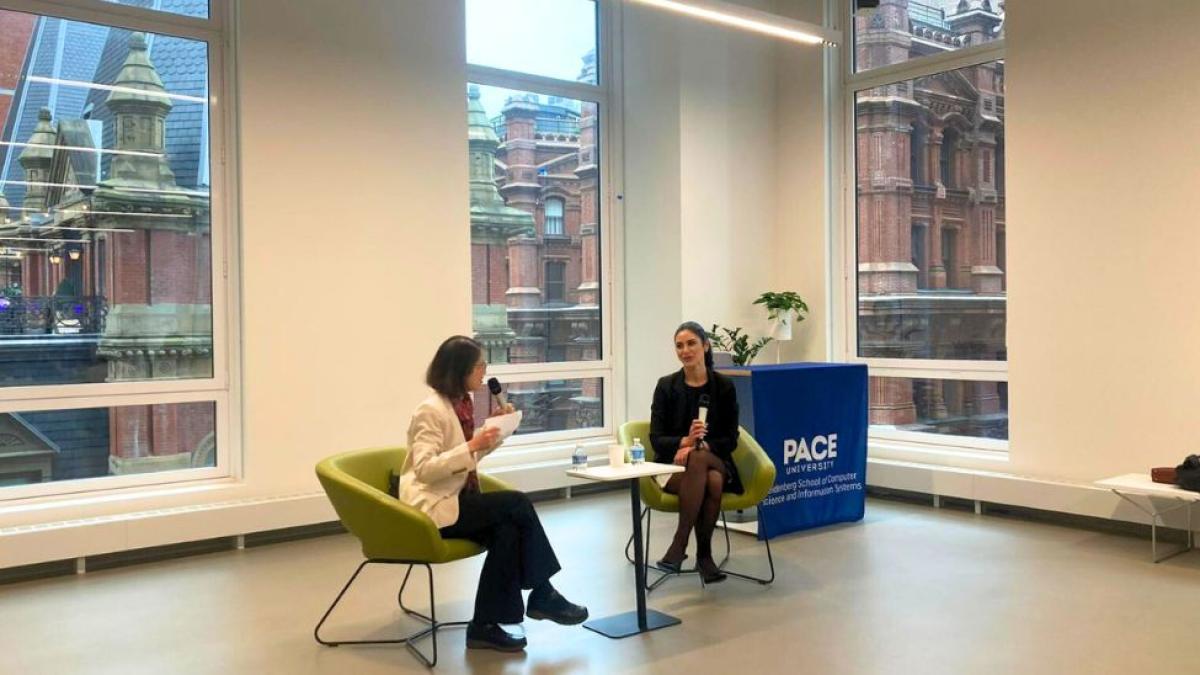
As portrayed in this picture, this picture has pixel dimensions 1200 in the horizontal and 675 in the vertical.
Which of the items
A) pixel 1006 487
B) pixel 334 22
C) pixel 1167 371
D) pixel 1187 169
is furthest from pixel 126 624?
pixel 1187 169

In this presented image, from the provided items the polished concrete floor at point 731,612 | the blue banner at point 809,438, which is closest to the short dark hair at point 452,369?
the polished concrete floor at point 731,612

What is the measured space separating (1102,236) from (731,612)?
11.6 ft

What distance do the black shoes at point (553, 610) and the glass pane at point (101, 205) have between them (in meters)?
3.06

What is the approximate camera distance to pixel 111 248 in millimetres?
5590

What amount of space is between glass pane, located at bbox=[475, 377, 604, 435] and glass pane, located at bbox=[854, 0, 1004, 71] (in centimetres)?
345

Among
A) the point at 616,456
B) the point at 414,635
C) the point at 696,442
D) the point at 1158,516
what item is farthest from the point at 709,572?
the point at 1158,516

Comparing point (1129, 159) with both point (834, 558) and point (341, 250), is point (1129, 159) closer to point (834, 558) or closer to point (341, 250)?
point (834, 558)

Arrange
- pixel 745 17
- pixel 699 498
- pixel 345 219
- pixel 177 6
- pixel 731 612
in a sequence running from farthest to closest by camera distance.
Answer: pixel 345 219 < pixel 745 17 < pixel 177 6 < pixel 699 498 < pixel 731 612

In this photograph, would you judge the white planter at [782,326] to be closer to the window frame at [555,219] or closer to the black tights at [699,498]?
the window frame at [555,219]

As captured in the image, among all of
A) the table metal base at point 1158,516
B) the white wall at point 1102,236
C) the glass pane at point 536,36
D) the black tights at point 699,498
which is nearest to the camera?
the black tights at point 699,498

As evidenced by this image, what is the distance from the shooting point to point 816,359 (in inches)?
307

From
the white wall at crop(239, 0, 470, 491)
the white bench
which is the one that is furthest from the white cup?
the white bench

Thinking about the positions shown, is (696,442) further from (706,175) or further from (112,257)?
(112,257)

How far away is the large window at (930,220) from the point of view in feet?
22.5
